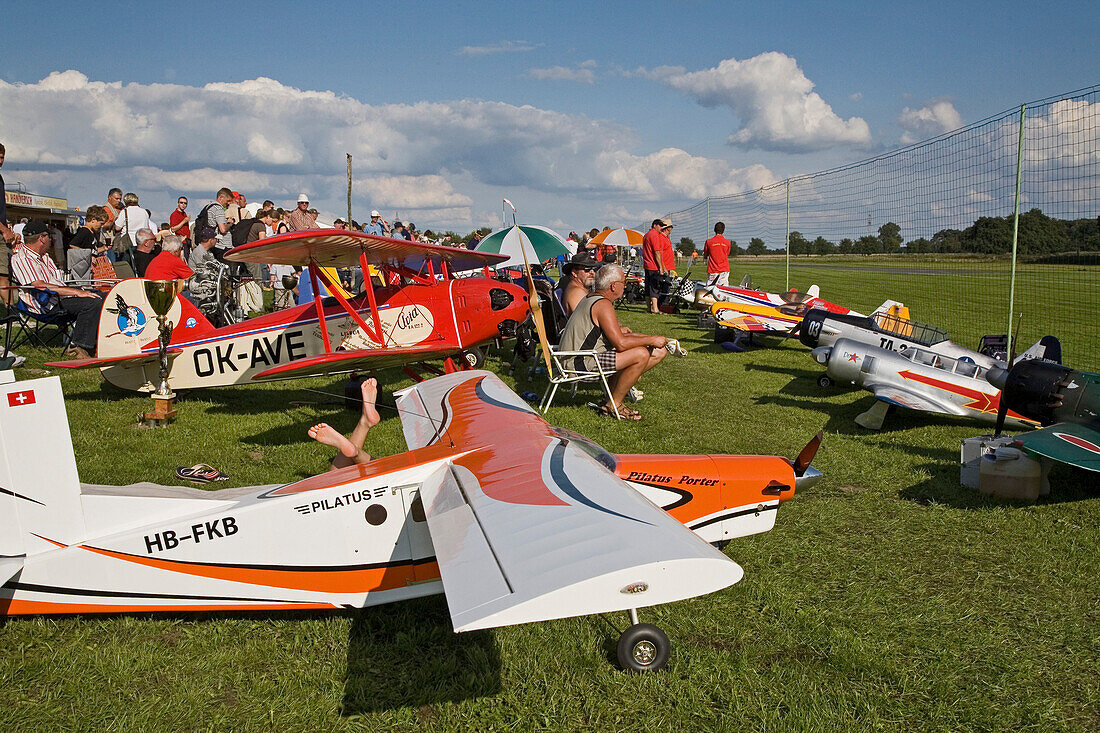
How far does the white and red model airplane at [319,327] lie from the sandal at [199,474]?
1.80 metres

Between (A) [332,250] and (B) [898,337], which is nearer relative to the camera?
(A) [332,250]

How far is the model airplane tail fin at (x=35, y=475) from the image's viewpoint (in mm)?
3189

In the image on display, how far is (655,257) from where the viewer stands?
1855cm

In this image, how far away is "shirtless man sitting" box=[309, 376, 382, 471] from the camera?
4238 mm

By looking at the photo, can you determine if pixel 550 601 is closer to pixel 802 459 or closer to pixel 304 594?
pixel 304 594

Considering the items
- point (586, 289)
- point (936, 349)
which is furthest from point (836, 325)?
point (586, 289)

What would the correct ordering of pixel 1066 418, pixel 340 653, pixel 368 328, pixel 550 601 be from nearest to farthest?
pixel 550 601
pixel 340 653
pixel 1066 418
pixel 368 328

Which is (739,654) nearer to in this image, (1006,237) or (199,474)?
(199,474)

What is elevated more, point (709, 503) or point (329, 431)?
point (329, 431)

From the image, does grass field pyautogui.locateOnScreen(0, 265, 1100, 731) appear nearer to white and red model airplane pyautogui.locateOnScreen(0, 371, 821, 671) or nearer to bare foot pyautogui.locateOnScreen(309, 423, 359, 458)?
white and red model airplane pyautogui.locateOnScreen(0, 371, 821, 671)

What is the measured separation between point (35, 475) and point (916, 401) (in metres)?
7.41

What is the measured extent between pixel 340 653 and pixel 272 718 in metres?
0.49

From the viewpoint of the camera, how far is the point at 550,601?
233 cm

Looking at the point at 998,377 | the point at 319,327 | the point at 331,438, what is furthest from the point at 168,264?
the point at 998,377
